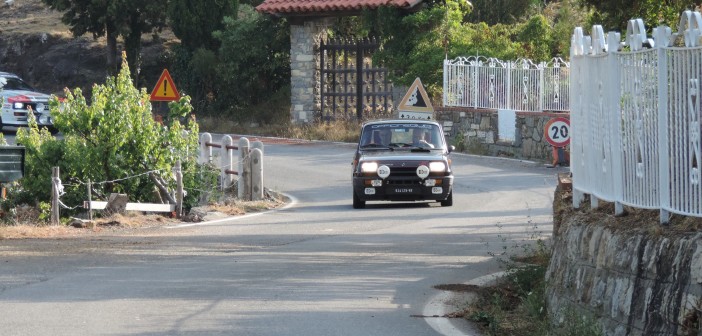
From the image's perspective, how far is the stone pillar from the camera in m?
39.5

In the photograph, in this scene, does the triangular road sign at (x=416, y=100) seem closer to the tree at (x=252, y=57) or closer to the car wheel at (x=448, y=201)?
the car wheel at (x=448, y=201)

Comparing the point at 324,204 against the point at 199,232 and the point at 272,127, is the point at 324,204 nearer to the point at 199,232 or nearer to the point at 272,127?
the point at 199,232

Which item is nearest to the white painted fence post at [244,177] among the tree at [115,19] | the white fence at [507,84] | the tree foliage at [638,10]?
the tree foliage at [638,10]

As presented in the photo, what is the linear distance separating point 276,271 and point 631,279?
6.02 m

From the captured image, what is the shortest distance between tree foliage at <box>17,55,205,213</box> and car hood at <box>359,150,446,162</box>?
3.11 metres

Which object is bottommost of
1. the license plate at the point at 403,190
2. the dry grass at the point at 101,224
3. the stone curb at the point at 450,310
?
the stone curb at the point at 450,310

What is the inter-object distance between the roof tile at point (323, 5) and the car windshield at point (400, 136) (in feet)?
48.3

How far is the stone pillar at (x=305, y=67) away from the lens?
39487 mm

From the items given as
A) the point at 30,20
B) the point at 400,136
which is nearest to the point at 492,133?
the point at 400,136

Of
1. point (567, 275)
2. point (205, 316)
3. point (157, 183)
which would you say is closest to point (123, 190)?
point (157, 183)

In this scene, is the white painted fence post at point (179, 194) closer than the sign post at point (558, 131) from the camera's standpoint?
Yes

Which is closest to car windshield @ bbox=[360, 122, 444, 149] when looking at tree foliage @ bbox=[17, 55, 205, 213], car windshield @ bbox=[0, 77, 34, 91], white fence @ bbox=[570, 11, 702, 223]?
tree foliage @ bbox=[17, 55, 205, 213]

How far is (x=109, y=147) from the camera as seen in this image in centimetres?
2117

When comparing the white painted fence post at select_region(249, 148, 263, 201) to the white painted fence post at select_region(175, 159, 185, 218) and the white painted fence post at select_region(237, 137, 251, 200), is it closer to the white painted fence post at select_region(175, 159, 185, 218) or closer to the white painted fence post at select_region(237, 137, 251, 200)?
the white painted fence post at select_region(237, 137, 251, 200)
